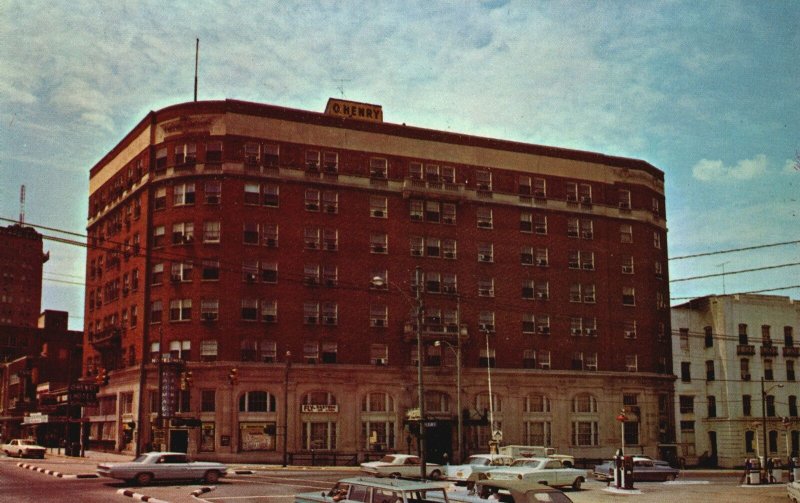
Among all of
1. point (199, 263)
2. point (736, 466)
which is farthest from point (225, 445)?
point (736, 466)

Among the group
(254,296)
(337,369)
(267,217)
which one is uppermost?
(267,217)

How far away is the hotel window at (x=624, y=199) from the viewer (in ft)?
270

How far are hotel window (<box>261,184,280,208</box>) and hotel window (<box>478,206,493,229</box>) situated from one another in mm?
17859

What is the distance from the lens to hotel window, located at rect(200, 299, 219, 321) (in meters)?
66.2

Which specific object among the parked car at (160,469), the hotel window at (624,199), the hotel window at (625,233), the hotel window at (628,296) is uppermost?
the hotel window at (624,199)

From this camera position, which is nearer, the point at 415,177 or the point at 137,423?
the point at 137,423

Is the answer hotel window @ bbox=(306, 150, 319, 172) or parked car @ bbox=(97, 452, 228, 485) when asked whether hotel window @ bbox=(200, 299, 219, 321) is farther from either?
parked car @ bbox=(97, 452, 228, 485)

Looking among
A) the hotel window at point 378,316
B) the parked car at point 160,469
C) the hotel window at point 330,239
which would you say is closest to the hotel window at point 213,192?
the hotel window at point 330,239

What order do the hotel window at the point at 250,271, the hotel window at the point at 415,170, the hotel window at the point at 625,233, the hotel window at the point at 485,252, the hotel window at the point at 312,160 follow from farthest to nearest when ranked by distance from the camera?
the hotel window at the point at 625,233
the hotel window at the point at 485,252
the hotel window at the point at 415,170
the hotel window at the point at 312,160
the hotel window at the point at 250,271

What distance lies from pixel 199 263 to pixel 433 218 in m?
19.8

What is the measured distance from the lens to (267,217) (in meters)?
68.8

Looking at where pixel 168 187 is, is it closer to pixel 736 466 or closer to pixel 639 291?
pixel 639 291

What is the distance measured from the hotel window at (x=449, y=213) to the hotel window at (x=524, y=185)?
22.9 feet

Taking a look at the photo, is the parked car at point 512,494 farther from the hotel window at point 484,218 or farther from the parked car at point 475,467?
the hotel window at point 484,218
